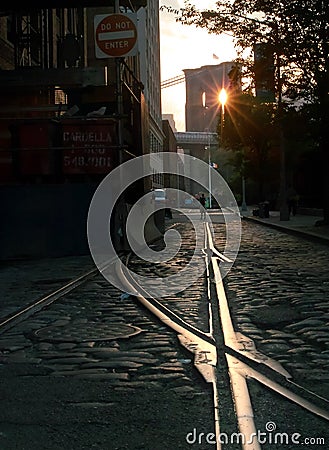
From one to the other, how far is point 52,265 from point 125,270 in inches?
80.9

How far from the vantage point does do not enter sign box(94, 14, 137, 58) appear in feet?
50.8

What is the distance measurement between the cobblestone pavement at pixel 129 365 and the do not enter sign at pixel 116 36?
21.3 ft

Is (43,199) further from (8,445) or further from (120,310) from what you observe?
(8,445)

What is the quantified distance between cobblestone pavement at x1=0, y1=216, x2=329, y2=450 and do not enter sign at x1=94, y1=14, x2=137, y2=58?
256 inches

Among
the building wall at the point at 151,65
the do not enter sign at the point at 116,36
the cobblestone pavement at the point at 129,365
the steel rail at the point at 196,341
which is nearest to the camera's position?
the cobblestone pavement at the point at 129,365

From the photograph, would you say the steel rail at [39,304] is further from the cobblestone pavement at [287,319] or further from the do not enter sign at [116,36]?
the do not enter sign at [116,36]

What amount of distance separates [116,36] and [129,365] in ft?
36.6

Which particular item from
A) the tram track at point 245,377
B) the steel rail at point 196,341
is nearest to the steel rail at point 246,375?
the tram track at point 245,377

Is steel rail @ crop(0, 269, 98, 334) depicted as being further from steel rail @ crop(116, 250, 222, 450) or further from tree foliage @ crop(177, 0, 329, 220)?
tree foliage @ crop(177, 0, 329, 220)

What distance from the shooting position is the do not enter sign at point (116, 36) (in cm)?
1548

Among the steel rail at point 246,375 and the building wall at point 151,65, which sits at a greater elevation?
the building wall at point 151,65

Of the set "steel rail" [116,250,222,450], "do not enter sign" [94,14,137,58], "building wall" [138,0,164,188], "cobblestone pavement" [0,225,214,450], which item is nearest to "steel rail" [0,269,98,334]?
A: "cobblestone pavement" [0,225,214,450]

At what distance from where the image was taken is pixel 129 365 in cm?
573

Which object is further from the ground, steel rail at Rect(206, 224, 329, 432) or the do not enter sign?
the do not enter sign
